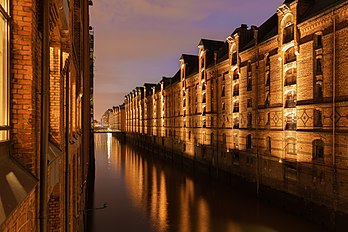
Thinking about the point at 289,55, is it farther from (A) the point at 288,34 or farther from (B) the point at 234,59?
(B) the point at 234,59

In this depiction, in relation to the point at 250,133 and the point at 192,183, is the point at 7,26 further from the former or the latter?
the point at 192,183

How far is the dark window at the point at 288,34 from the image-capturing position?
20.3 m

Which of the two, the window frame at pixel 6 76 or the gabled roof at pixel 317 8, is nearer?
the window frame at pixel 6 76

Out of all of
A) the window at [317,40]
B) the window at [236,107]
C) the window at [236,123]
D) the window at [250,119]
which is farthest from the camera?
the window at [236,107]

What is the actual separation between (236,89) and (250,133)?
17.9 ft

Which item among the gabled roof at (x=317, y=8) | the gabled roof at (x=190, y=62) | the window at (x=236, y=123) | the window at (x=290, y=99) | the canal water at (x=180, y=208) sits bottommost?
the canal water at (x=180, y=208)

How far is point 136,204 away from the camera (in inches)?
912

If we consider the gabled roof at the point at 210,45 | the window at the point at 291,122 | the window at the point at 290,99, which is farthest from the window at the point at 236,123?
the gabled roof at the point at 210,45

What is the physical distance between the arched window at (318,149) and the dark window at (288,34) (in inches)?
309

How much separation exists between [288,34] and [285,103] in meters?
5.30

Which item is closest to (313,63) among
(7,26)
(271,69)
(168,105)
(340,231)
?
(271,69)

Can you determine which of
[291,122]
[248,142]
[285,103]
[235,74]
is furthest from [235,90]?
[291,122]

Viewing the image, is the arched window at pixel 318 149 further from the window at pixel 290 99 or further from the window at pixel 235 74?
the window at pixel 235 74

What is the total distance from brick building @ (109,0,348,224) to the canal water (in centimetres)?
220
